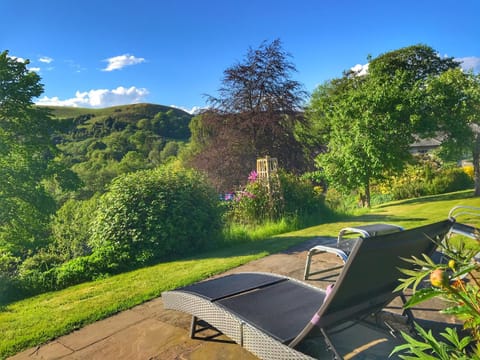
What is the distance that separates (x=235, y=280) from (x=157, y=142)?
4790cm

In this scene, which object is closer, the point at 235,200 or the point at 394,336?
the point at 394,336

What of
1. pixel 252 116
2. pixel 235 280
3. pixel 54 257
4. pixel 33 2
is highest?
pixel 33 2

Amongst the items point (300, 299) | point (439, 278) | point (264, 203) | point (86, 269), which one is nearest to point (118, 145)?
point (264, 203)

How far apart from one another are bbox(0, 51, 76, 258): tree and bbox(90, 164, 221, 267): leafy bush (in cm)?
261

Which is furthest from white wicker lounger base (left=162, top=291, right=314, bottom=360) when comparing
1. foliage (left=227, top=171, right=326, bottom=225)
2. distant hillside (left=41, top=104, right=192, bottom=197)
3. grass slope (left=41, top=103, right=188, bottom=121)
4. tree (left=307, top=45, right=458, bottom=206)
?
grass slope (left=41, top=103, right=188, bottom=121)

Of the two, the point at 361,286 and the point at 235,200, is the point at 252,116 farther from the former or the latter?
the point at 361,286

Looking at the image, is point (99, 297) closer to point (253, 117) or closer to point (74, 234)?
point (74, 234)

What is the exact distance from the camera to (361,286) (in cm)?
201

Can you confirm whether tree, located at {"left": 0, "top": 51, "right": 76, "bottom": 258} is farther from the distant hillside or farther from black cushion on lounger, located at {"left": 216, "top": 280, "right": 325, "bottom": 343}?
the distant hillside

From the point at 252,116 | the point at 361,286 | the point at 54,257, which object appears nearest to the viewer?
the point at 361,286

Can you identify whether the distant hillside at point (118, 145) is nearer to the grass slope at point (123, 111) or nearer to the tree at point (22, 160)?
the grass slope at point (123, 111)

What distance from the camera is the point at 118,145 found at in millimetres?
44656

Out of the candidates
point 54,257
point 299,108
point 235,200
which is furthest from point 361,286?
point 299,108

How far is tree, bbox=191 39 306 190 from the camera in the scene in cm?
1530
